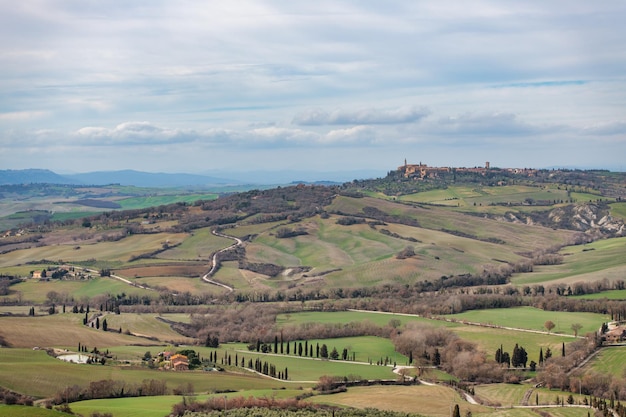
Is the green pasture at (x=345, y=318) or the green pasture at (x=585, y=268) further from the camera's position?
the green pasture at (x=585, y=268)

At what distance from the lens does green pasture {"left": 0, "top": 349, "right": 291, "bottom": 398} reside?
80.8 meters

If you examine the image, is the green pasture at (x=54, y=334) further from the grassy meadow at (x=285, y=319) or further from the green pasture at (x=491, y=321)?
the green pasture at (x=491, y=321)

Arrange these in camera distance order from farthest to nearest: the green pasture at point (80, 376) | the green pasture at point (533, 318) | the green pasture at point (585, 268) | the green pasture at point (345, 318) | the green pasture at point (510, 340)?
the green pasture at point (585, 268) < the green pasture at point (345, 318) < the green pasture at point (533, 318) < the green pasture at point (510, 340) < the green pasture at point (80, 376)

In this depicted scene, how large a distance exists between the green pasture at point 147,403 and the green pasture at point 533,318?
47490mm

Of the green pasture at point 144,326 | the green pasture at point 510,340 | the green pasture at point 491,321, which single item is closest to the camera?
the green pasture at point 510,340

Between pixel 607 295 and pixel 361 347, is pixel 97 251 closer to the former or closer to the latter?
pixel 361 347

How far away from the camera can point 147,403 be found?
77.3 metres

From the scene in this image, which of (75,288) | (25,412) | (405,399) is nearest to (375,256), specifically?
(75,288)

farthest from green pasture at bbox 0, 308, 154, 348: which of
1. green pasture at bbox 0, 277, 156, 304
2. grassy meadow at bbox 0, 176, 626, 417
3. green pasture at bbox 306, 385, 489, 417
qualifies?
green pasture at bbox 306, 385, 489, 417

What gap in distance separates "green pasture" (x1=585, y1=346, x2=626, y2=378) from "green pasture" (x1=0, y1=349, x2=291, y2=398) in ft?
116

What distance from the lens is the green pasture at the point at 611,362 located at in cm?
9476

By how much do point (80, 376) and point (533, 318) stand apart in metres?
67.9

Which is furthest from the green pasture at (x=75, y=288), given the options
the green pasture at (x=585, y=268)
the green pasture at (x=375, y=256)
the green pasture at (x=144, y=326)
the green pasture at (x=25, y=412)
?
the green pasture at (x=25, y=412)

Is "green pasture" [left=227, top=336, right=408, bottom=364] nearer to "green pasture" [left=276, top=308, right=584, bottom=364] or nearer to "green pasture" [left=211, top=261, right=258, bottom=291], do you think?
"green pasture" [left=276, top=308, right=584, bottom=364]
